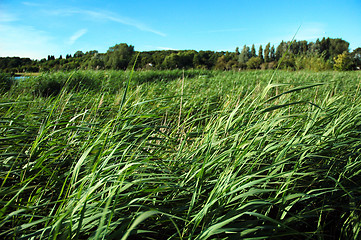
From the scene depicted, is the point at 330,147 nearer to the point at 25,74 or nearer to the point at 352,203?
the point at 352,203

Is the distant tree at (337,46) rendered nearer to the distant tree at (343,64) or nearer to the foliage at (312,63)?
the distant tree at (343,64)

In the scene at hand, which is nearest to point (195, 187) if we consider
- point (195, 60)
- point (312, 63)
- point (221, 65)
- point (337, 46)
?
point (312, 63)

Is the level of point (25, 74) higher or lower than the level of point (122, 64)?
lower

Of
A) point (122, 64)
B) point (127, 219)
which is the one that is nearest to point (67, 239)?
point (127, 219)

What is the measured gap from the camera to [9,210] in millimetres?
1013

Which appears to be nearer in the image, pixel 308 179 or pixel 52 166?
pixel 308 179

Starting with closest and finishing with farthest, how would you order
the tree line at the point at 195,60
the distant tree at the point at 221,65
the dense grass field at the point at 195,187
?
the dense grass field at the point at 195,187 → the tree line at the point at 195,60 → the distant tree at the point at 221,65

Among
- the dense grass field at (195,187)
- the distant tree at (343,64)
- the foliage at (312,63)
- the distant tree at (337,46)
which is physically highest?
the distant tree at (337,46)

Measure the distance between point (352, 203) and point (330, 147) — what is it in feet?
1.23

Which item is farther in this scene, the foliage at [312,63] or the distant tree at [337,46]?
the distant tree at [337,46]

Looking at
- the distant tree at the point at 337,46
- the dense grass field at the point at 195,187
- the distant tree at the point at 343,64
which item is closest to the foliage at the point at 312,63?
the distant tree at the point at 343,64

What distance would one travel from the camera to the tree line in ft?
26.4

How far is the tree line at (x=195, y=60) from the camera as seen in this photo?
8.05 m

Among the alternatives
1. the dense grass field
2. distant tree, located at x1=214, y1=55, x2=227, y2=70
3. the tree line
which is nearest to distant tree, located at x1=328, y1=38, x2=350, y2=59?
the tree line
